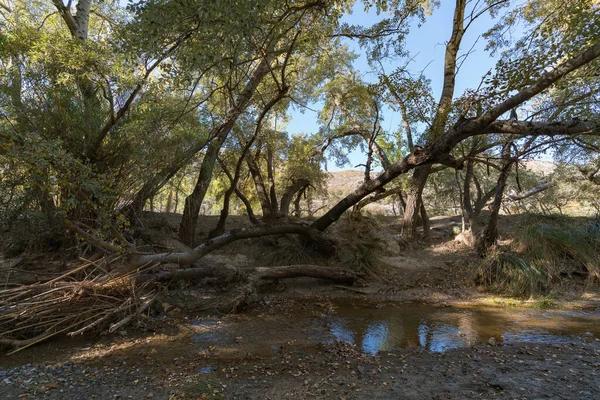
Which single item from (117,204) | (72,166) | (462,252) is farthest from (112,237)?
(462,252)

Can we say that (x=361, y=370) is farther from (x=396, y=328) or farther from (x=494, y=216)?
(x=494, y=216)

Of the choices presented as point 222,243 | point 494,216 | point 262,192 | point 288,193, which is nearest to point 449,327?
point 494,216

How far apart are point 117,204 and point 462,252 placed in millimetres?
9727

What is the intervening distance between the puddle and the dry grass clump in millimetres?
1284

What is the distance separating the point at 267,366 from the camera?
4043mm

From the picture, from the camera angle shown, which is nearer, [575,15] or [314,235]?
[575,15]

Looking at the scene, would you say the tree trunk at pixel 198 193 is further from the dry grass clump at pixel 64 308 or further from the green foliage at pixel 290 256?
the dry grass clump at pixel 64 308

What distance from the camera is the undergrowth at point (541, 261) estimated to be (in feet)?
24.9

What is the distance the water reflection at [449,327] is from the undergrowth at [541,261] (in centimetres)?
117

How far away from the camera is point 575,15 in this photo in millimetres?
6250

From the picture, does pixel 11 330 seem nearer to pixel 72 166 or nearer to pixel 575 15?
pixel 72 166

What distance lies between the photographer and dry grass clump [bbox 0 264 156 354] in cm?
461

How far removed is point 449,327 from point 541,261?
422cm

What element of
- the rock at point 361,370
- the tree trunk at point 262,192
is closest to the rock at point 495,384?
the rock at point 361,370
